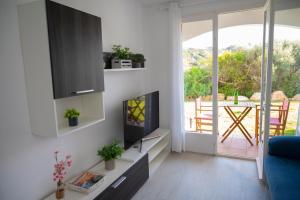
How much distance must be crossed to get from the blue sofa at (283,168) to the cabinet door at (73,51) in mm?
1856

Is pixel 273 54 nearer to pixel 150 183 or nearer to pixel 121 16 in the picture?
pixel 121 16

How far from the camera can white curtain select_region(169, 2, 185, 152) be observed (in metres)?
3.44

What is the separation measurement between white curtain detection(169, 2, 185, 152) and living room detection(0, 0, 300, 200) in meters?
0.02

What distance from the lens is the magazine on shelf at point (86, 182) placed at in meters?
1.91

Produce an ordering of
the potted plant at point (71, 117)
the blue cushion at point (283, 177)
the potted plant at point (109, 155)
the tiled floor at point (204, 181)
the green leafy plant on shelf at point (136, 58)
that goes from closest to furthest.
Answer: the blue cushion at point (283, 177) < the potted plant at point (71, 117) < the potted plant at point (109, 155) < the tiled floor at point (204, 181) < the green leafy plant on shelf at point (136, 58)

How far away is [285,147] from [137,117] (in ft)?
5.92

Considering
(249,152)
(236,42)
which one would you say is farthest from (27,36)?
(236,42)

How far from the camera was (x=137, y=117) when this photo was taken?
2854mm

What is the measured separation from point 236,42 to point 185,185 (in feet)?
13.5

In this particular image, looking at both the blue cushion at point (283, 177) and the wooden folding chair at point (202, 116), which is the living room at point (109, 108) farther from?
the wooden folding chair at point (202, 116)

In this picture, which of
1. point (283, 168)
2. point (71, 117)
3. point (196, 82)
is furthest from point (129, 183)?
point (196, 82)

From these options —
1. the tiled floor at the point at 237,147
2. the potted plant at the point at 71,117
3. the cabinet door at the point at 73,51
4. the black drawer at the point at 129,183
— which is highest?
the cabinet door at the point at 73,51

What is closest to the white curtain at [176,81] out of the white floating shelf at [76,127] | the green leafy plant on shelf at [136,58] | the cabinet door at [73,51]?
the green leafy plant on shelf at [136,58]

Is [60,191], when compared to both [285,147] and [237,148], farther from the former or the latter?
[237,148]
